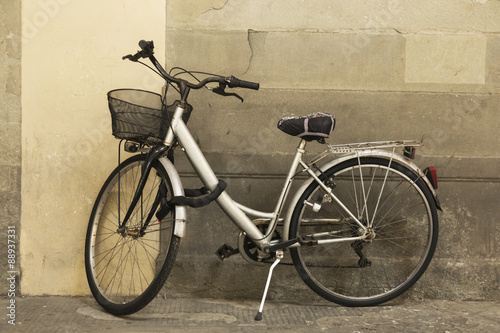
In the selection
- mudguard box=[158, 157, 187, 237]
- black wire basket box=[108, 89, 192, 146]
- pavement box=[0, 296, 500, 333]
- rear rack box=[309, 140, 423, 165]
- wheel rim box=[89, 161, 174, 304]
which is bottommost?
pavement box=[0, 296, 500, 333]

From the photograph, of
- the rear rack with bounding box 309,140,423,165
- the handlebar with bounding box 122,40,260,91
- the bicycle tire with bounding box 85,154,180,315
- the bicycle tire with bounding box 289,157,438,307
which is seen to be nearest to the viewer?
the handlebar with bounding box 122,40,260,91

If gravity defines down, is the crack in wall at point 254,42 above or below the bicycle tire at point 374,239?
above

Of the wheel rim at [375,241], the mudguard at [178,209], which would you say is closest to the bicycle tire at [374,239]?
the wheel rim at [375,241]

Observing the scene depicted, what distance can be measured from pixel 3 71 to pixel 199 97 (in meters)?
1.45

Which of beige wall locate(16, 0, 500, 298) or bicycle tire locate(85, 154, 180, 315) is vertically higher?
beige wall locate(16, 0, 500, 298)

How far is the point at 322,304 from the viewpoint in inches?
161

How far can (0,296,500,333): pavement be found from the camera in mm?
3588

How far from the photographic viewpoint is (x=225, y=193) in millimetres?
3787

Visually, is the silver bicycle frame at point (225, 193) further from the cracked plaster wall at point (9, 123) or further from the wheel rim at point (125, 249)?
the cracked plaster wall at point (9, 123)

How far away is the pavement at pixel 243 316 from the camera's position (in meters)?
3.59

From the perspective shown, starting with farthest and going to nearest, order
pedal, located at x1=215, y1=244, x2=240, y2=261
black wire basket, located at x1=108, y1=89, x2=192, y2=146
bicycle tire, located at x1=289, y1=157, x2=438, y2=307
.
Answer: bicycle tire, located at x1=289, y1=157, x2=438, y2=307, pedal, located at x1=215, y1=244, x2=240, y2=261, black wire basket, located at x1=108, y1=89, x2=192, y2=146

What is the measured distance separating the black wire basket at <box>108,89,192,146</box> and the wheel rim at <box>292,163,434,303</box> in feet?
4.12

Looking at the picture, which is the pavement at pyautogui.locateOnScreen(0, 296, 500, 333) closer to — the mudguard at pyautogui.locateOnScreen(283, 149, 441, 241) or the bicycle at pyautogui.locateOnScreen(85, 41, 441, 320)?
the bicycle at pyautogui.locateOnScreen(85, 41, 441, 320)

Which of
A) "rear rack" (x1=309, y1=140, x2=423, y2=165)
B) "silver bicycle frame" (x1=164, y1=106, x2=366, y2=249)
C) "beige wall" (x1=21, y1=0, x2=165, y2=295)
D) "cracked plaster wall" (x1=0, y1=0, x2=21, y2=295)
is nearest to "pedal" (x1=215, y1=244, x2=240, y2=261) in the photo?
"silver bicycle frame" (x1=164, y1=106, x2=366, y2=249)
